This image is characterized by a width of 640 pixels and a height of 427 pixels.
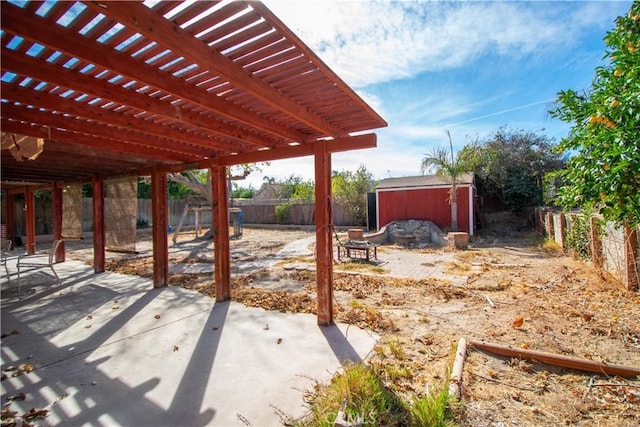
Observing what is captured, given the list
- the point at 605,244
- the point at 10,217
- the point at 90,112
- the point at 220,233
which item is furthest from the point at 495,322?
the point at 10,217

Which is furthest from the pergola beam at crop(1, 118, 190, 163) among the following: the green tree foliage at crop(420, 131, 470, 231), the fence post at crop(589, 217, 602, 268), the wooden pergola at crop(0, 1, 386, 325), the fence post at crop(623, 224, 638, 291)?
the green tree foliage at crop(420, 131, 470, 231)

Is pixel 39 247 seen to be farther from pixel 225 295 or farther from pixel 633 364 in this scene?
pixel 633 364

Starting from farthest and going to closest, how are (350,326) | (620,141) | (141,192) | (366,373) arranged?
(141,192), (350,326), (366,373), (620,141)

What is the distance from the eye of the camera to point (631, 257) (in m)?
4.15

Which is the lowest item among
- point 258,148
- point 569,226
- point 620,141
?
point 569,226

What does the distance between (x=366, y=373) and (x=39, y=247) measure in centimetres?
1302

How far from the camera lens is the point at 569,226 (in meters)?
7.09

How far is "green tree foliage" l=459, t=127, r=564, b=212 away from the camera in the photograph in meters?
14.9

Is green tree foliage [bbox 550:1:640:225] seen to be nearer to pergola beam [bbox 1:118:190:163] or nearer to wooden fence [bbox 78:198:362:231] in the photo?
pergola beam [bbox 1:118:190:163]

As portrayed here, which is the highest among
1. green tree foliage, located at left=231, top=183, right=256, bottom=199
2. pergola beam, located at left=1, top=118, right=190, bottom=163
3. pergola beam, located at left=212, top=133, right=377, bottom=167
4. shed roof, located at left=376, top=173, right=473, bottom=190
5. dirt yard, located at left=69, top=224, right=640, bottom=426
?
green tree foliage, located at left=231, top=183, right=256, bottom=199

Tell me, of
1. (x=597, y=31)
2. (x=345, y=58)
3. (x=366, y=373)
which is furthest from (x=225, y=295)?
(x=597, y=31)

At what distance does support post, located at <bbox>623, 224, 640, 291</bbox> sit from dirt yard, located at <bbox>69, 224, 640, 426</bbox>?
21 centimetres

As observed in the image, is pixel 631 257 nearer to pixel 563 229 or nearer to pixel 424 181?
pixel 563 229

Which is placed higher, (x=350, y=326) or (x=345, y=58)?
(x=345, y=58)
